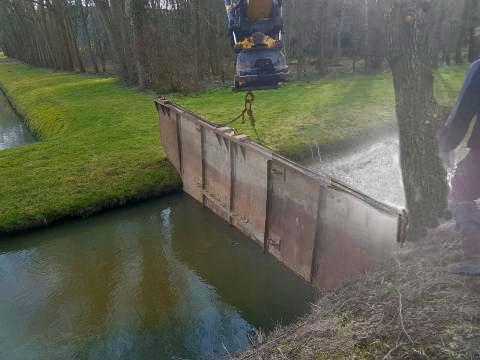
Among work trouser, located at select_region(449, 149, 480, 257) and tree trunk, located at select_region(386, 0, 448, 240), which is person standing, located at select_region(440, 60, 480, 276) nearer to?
work trouser, located at select_region(449, 149, 480, 257)

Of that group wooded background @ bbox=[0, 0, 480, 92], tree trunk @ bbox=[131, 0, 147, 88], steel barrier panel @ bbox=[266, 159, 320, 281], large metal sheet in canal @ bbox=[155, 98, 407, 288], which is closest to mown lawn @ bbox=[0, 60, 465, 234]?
tree trunk @ bbox=[131, 0, 147, 88]

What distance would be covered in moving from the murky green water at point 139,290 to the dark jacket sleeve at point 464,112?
4.42 m

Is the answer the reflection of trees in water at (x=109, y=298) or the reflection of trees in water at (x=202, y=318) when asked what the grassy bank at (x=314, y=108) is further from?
the reflection of trees in water at (x=202, y=318)

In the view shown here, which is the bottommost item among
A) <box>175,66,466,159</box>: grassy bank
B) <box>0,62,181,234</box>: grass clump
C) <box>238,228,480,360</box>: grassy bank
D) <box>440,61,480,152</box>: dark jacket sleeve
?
<box>0,62,181,234</box>: grass clump

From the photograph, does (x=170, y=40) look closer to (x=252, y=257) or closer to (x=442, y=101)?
(x=442, y=101)

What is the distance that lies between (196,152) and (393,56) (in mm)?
7429

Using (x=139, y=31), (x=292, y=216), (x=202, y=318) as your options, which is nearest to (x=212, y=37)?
(x=139, y=31)

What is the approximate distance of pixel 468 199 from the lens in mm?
4324

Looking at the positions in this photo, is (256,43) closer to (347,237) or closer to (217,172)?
(347,237)

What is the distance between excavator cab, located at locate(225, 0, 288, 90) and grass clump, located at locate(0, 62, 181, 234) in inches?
254

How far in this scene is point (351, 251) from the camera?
23.3ft

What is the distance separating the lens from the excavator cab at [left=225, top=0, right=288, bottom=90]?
7.61m

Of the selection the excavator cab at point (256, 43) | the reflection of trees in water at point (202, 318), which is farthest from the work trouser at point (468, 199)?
the reflection of trees in water at point (202, 318)

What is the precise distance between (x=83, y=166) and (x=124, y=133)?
374 cm
